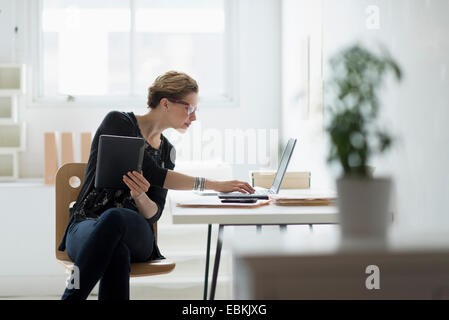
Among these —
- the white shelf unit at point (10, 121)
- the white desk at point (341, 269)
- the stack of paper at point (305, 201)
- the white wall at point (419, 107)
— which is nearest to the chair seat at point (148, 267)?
the stack of paper at point (305, 201)

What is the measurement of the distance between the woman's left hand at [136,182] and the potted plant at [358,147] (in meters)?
1.01

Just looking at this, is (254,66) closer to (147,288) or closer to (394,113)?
(147,288)

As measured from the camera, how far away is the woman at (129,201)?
1801 mm

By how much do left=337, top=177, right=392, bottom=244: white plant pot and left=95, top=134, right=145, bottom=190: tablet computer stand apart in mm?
991

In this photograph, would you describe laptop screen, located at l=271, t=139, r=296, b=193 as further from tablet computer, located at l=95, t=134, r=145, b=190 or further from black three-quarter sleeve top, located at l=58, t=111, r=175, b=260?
tablet computer, located at l=95, t=134, r=145, b=190

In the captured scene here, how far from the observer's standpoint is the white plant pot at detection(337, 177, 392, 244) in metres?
1.03

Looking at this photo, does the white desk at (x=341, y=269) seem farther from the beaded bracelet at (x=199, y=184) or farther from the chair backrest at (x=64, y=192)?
the chair backrest at (x=64, y=192)

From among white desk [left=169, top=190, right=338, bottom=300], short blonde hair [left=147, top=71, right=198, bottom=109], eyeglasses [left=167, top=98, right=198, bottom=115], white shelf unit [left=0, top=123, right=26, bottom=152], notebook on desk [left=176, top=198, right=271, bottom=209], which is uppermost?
short blonde hair [left=147, top=71, right=198, bottom=109]

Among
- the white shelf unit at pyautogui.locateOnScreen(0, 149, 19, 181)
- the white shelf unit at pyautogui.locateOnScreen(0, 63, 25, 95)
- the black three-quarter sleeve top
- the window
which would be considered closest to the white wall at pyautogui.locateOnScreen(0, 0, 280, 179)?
the window

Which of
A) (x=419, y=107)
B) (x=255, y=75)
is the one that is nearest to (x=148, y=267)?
(x=419, y=107)

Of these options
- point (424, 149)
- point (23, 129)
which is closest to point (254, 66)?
point (23, 129)

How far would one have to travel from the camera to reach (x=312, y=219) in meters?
1.71

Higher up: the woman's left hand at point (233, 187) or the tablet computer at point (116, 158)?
the tablet computer at point (116, 158)

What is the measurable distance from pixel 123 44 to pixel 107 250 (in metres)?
2.59
